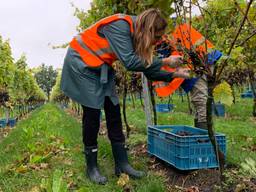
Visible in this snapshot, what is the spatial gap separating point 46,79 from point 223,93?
112447 millimetres

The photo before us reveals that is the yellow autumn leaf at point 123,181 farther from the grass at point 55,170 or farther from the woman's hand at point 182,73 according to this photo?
the woman's hand at point 182,73

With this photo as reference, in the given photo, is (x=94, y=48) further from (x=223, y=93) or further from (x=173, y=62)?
(x=223, y=93)

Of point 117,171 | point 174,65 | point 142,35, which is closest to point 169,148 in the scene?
point 117,171

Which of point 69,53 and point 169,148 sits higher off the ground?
point 69,53

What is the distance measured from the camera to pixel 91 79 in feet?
10.4

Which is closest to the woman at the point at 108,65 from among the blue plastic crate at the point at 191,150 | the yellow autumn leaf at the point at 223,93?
the blue plastic crate at the point at 191,150

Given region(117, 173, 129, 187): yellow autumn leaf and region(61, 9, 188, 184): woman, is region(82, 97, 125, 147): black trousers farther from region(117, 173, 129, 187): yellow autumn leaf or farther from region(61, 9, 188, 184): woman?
region(117, 173, 129, 187): yellow autumn leaf

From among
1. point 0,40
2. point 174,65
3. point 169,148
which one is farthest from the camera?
point 0,40

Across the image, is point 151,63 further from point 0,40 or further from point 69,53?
point 0,40

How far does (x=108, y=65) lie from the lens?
317cm

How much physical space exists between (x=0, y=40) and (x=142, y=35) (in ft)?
19.6

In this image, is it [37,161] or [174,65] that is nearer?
[174,65]

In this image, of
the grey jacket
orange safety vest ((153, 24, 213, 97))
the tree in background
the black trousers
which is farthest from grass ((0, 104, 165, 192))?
the tree in background

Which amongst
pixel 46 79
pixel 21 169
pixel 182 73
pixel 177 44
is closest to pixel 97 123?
pixel 21 169
